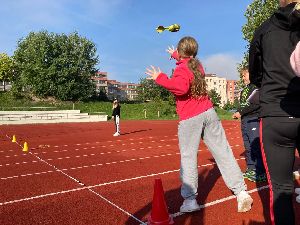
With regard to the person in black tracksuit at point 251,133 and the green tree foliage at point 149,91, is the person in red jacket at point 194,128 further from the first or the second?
the green tree foliage at point 149,91

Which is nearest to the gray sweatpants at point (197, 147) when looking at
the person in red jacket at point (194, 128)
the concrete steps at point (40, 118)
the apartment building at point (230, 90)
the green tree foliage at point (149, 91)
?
the person in red jacket at point (194, 128)

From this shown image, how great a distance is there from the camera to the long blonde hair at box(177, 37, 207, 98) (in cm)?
375

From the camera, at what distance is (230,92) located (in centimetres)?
19138

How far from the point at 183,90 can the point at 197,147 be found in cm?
75

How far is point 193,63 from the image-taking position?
382 centimetres

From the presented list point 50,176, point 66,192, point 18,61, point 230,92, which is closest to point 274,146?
point 66,192

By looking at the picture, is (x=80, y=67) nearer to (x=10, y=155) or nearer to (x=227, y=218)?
(x=10, y=155)

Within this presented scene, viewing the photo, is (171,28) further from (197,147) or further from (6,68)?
(6,68)

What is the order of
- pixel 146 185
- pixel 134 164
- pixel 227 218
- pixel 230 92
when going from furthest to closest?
pixel 230 92
pixel 134 164
pixel 146 185
pixel 227 218

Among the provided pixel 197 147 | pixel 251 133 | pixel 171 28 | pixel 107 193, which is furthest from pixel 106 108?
pixel 197 147

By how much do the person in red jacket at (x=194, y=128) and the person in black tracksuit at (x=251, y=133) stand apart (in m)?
1.70

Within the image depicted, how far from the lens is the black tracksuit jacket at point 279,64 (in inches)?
92.4

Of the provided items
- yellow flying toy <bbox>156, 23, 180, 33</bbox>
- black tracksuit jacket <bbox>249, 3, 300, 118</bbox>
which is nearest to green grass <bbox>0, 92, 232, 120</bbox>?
yellow flying toy <bbox>156, 23, 180, 33</bbox>

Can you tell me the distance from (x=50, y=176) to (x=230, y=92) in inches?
7567
